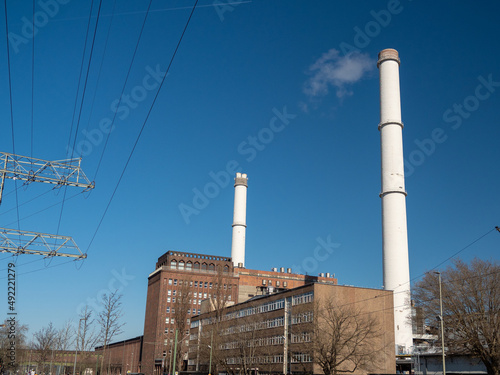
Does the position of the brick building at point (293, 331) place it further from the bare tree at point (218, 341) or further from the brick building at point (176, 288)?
the brick building at point (176, 288)

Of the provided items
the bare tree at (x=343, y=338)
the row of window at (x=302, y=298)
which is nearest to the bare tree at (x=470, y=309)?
the bare tree at (x=343, y=338)

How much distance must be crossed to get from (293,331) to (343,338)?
8566 mm

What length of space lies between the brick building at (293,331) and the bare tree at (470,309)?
27.1ft

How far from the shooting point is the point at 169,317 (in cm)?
11531

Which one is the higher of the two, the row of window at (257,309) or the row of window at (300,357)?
the row of window at (257,309)

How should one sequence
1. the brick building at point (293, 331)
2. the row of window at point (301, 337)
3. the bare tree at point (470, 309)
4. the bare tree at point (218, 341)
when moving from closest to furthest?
the bare tree at point (470, 309)
the row of window at point (301, 337)
the brick building at point (293, 331)
the bare tree at point (218, 341)

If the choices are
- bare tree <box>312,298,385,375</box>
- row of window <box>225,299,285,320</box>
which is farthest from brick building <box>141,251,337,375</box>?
bare tree <box>312,298,385,375</box>

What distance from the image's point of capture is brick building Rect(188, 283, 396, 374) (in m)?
62.8

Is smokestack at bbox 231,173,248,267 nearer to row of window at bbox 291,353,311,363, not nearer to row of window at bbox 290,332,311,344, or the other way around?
row of window at bbox 290,332,311,344

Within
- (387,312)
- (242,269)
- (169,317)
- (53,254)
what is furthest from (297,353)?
(242,269)

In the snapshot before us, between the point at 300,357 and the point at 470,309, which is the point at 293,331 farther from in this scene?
the point at 470,309

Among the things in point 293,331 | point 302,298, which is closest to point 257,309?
point 293,331

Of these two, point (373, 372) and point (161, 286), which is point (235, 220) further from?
point (373, 372)

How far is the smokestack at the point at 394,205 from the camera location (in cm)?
8056
